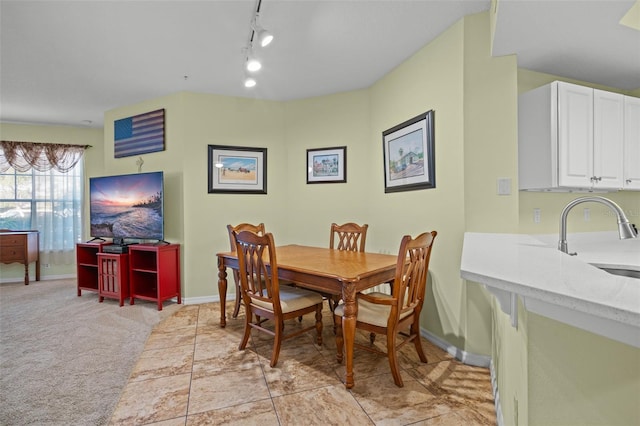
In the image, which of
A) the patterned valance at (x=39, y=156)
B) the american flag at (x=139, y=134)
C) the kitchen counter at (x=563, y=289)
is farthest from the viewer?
the patterned valance at (x=39, y=156)

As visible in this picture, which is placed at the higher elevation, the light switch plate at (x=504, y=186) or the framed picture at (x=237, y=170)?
the framed picture at (x=237, y=170)

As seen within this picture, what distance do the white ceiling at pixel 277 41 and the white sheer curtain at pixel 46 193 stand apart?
Result: 5.90ft

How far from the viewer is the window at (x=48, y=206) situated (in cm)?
500

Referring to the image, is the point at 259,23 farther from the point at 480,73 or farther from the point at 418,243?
the point at 418,243

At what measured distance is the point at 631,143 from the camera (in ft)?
8.13

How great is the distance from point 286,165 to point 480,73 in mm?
2462

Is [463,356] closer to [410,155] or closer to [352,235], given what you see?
[352,235]

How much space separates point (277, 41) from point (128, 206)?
8.95 ft

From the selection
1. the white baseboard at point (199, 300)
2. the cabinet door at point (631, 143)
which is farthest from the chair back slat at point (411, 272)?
the white baseboard at point (199, 300)

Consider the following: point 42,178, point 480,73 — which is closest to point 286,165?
point 480,73

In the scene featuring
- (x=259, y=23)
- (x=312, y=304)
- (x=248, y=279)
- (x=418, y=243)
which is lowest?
(x=312, y=304)

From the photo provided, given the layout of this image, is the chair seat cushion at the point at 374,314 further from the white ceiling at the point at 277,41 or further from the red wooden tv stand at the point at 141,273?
the red wooden tv stand at the point at 141,273

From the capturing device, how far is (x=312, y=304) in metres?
2.37

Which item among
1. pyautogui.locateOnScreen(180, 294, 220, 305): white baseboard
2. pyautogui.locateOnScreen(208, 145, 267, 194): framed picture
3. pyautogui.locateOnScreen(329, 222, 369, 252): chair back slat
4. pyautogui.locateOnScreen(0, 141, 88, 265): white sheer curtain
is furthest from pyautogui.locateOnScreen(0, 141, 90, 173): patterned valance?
pyautogui.locateOnScreen(329, 222, 369, 252): chair back slat
